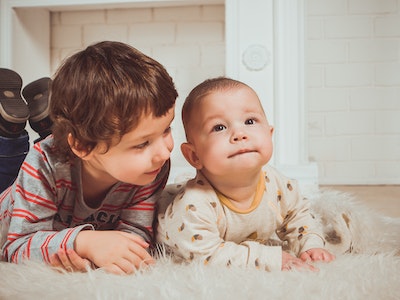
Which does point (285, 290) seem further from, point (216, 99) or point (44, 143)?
point (44, 143)

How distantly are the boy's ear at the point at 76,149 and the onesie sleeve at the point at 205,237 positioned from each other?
20cm

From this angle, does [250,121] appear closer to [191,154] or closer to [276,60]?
[191,154]

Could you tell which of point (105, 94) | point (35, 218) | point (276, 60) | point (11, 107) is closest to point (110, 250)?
point (35, 218)

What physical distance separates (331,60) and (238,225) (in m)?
1.63

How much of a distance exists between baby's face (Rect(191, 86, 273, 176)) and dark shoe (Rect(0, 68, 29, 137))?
557 millimetres

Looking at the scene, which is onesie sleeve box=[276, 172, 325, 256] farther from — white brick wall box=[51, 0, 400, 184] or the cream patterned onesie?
white brick wall box=[51, 0, 400, 184]

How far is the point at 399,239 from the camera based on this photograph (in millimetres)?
1052

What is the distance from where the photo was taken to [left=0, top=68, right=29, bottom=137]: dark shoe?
1212 mm

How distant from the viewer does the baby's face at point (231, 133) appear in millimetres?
863

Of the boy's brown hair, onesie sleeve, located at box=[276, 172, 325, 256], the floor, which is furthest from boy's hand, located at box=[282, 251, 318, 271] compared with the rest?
the floor

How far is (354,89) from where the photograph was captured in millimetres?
2332

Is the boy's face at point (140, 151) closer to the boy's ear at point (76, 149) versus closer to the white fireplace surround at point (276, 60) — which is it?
the boy's ear at point (76, 149)

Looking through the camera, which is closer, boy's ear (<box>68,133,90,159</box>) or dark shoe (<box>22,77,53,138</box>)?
boy's ear (<box>68,133,90,159</box>)

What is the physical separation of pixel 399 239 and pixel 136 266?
1.97 feet
